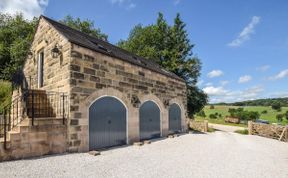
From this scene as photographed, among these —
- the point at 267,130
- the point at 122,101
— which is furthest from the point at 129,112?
the point at 267,130

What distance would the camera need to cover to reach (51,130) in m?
8.34

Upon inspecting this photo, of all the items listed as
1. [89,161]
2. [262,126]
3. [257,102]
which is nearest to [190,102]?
[262,126]

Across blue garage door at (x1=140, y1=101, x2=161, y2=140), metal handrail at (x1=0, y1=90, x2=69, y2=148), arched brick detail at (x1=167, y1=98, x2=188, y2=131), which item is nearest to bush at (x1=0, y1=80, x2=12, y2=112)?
metal handrail at (x1=0, y1=90, x2=69, y2=148)

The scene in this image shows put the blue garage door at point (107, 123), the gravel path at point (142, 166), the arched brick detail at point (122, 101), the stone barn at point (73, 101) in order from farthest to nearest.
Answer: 1. the blue garage door at point (107, 123)
2. the arched brick detail at point (122, 101)
3. the stone barn at point (73, 101)
4. the gravel path at point (142, 166)

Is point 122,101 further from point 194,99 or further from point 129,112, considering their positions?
point 194,99

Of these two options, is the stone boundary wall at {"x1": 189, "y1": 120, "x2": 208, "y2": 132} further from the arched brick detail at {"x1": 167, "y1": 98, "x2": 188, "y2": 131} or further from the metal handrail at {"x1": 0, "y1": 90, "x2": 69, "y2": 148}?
the metal handrail at {"x1": 0, "y1": 90, "x2": 69, "y2": 148}

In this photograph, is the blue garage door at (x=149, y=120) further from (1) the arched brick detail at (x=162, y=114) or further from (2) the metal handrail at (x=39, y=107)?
(2) the metal handrail at (x=39, y=107)

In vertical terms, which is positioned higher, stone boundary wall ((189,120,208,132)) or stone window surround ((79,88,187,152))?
stone window surround ((79,88,187,152))

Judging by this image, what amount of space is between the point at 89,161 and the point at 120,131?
12.7 feet

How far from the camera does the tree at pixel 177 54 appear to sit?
93.9ft

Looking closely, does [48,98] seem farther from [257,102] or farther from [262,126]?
[257,102]

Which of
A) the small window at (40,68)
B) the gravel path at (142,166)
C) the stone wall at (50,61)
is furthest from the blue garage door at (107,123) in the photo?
the small window at (40,68)

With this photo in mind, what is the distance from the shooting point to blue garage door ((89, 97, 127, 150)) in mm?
9984

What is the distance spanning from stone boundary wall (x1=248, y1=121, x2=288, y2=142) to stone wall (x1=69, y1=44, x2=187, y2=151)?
10.8 meters
